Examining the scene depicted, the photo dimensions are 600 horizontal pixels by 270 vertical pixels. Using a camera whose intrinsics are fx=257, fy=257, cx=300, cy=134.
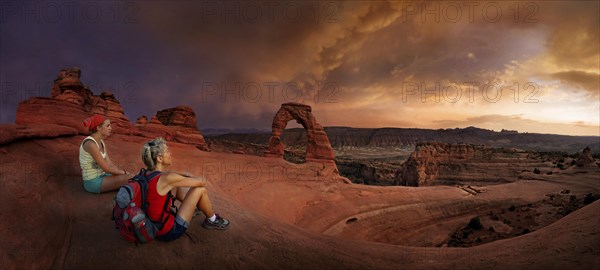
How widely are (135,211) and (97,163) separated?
2.50 meters

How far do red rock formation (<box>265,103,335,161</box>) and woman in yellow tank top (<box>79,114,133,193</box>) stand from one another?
2515 centimetres

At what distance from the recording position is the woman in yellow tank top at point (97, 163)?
5289mm

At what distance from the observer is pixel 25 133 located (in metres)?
6.75

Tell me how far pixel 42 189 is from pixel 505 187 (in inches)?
1374

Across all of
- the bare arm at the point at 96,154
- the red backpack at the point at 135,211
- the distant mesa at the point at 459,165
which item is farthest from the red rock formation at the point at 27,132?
the distant mesa at the point at 459,165

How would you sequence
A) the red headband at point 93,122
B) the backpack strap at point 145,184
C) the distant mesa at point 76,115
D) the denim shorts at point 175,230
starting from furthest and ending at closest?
the distant mesa at point 76,115
the red headband at point 93,122
the denim shorts at point 175,230
the backpack strap at point 145,184

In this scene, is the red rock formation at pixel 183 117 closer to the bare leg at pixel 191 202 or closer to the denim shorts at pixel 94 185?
the denim shorts at pixel 94 185

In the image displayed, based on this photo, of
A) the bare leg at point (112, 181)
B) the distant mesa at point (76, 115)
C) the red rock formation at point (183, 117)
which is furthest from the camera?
the red rock formation at point (183, 117)

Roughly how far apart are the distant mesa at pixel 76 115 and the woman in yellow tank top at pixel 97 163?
2.31m

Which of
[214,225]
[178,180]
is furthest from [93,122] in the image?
[214,225]

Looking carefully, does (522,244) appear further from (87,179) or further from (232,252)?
(87,179)

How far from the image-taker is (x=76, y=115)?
1396 centimetres

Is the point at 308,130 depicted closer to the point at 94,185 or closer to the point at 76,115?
the point at 76,115

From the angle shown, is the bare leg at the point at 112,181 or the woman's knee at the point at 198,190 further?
the bare leg at the point at 112,181
